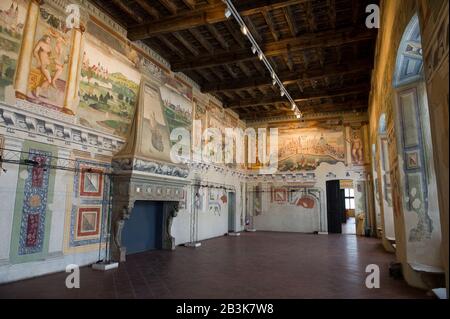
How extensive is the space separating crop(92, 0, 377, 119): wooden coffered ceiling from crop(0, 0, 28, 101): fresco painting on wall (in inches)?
76.9

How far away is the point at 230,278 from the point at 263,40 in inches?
238

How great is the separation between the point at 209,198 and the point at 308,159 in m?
5.46

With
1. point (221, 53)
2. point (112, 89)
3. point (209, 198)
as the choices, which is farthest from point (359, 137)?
point (112, 89)

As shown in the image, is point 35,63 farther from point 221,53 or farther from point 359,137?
point 359,137

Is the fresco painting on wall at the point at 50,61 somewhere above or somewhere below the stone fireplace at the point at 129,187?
above

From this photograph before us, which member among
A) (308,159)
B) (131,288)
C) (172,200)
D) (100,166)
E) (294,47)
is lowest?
(131,288)

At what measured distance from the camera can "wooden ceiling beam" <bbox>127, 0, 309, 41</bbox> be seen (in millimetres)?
6633

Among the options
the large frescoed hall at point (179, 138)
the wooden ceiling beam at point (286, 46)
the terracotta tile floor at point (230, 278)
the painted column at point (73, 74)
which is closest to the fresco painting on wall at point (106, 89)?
the large frescoed hall at point (179, 138)

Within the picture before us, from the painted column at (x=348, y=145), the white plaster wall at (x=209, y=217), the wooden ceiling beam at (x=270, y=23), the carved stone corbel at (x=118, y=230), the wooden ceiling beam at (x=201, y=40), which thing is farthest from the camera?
the painted column at (x=348, y=145)

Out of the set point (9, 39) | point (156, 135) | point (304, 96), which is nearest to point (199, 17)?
point (156, 135)

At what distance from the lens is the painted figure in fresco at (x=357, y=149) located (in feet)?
46.2

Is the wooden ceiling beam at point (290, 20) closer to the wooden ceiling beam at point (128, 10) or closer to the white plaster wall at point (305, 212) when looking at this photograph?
the wooden ceiling beam at point (128, 10)

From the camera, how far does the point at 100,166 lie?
23.1ft

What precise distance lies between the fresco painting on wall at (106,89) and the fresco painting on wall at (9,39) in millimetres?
1361
